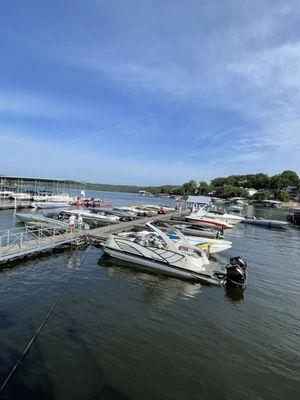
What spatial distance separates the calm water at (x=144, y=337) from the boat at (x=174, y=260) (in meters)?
0.82

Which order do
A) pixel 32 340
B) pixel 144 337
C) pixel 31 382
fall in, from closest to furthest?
pixel 31 382 < pixel 32 340 < pixel 144 337

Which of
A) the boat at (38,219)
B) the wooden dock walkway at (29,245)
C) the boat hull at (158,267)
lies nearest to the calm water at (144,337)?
the boat hull at (158,267)

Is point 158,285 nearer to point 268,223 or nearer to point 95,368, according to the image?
point 95,368

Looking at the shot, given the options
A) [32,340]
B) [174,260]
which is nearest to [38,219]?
[174,260]

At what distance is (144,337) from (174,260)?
8014 millimetres

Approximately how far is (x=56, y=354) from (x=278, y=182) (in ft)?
677

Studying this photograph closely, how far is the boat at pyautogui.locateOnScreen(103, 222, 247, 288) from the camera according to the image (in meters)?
18.1

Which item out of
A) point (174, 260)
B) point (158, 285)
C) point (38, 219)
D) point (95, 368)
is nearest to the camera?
point (95, 368)

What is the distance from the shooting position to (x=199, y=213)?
2040 inches

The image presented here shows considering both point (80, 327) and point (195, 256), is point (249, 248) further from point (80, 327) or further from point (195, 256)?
point (80, 327)

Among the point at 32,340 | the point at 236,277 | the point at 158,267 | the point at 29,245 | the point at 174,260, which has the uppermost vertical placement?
the point at 174,260

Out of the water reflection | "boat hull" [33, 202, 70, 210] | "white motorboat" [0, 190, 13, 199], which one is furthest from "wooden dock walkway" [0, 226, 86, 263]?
"white motorboat" [0, 190, 13, 199]

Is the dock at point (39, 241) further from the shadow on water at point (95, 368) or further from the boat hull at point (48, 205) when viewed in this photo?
the boat hull at point (48, 205)

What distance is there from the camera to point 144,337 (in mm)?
11219
